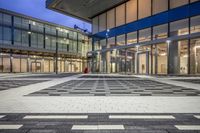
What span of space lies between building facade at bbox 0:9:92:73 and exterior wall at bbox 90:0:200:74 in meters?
11.6

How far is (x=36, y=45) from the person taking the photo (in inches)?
2051

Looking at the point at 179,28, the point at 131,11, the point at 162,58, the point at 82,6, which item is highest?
the point at 82,6

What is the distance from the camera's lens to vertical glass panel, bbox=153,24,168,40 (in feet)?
93.7

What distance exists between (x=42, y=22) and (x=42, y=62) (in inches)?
393

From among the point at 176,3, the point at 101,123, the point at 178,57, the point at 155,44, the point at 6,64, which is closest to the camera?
the point at 101,123

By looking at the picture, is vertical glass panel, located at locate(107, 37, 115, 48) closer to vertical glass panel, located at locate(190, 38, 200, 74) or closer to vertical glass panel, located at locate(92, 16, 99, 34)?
vertical glass panel, located at locate(92, 16, 99, 34)

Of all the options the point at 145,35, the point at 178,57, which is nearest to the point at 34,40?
the point at 145,35

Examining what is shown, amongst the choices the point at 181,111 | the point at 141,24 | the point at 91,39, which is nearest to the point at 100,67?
the point at 91,39

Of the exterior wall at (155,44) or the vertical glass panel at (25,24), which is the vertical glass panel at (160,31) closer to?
the exterior wall at (155,44)

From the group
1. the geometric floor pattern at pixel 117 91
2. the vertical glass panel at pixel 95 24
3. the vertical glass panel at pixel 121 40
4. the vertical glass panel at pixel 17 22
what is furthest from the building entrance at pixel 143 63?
the vertical glass panel at pixel 17 22

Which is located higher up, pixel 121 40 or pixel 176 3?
pixel 176 3

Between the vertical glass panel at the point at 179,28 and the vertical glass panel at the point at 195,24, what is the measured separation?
64 cm

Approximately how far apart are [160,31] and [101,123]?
2644cm

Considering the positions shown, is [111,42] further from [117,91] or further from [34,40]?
[117,91]
